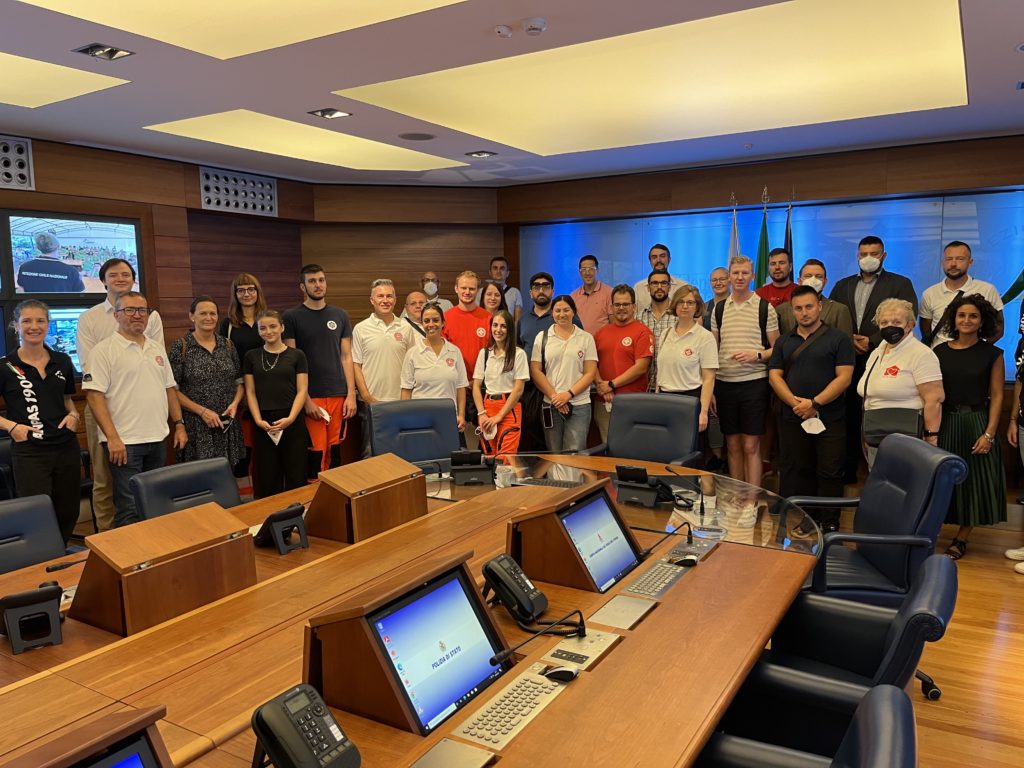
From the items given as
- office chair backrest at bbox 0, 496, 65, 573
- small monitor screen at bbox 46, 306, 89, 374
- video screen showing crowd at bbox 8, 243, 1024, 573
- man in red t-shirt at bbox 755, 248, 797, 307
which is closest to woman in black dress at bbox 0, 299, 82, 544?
video screen showing crowd at bbox 8, 243, 1024, 573

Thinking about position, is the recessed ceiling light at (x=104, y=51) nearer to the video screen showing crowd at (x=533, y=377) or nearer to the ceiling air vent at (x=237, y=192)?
the video screen showing crowd at (x=533, y=377)

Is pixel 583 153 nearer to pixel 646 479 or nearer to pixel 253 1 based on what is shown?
pixel 253 1

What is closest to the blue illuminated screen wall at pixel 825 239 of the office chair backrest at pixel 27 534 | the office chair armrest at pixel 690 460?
the office chair armrest at pixel 690 460

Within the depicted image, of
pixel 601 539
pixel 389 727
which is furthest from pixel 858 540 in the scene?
pixel 389 727

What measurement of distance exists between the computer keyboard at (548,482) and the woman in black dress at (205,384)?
2.38 metres

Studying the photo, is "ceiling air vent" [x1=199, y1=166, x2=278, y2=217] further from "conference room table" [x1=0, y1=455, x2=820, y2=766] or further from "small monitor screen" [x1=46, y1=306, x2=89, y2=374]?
"conference room table" [x1=0, y1=455, x2=820, y2=766]

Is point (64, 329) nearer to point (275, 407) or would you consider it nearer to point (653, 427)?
point (275, 407)

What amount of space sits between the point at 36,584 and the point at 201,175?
5.83m

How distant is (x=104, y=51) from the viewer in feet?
12.9

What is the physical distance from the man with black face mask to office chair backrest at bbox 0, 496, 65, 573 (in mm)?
Answer: 5229

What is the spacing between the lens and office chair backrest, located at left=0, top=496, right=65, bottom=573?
267 cm

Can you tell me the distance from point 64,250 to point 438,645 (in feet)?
20.1

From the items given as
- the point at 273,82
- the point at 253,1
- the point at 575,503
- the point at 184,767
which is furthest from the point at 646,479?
the point at 273,82

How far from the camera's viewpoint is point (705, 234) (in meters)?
8.30
